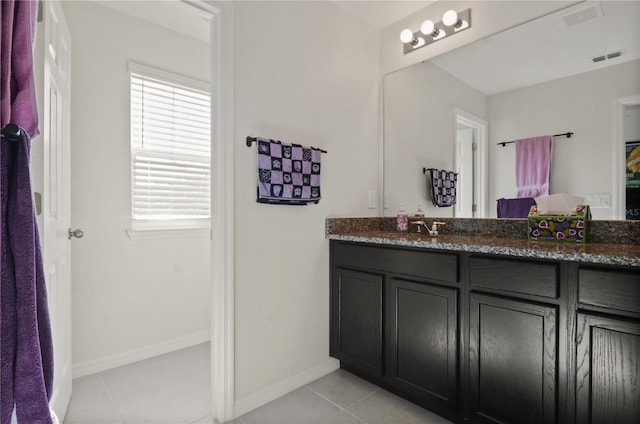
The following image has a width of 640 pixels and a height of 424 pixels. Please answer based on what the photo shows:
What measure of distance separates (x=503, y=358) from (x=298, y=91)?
1.80 metres

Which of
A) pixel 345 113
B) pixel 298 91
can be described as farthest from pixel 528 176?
pixel 298 91

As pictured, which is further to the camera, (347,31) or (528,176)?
(347,31)

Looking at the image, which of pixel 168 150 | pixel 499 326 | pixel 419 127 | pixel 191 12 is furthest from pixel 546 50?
pixel 168 150

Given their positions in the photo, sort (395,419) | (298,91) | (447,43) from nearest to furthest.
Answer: (395,419), (298,91), (447,43)

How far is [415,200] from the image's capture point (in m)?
2.42

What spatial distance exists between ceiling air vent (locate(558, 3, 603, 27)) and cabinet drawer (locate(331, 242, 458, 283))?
140 cm

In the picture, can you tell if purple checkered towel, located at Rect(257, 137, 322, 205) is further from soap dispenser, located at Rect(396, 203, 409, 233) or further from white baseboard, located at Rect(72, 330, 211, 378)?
white baseboard, located at Rect(72, 330, 211, 378)

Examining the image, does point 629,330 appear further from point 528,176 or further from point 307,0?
point 307,0

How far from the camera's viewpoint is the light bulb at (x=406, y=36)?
234 cm

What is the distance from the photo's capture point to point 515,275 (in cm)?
140

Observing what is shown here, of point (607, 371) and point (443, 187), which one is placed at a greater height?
point (443, 187)

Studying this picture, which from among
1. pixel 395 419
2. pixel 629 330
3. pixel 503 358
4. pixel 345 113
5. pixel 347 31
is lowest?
pixel 395 419

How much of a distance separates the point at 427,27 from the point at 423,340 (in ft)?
6.53

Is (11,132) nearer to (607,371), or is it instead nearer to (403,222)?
(607,371)
